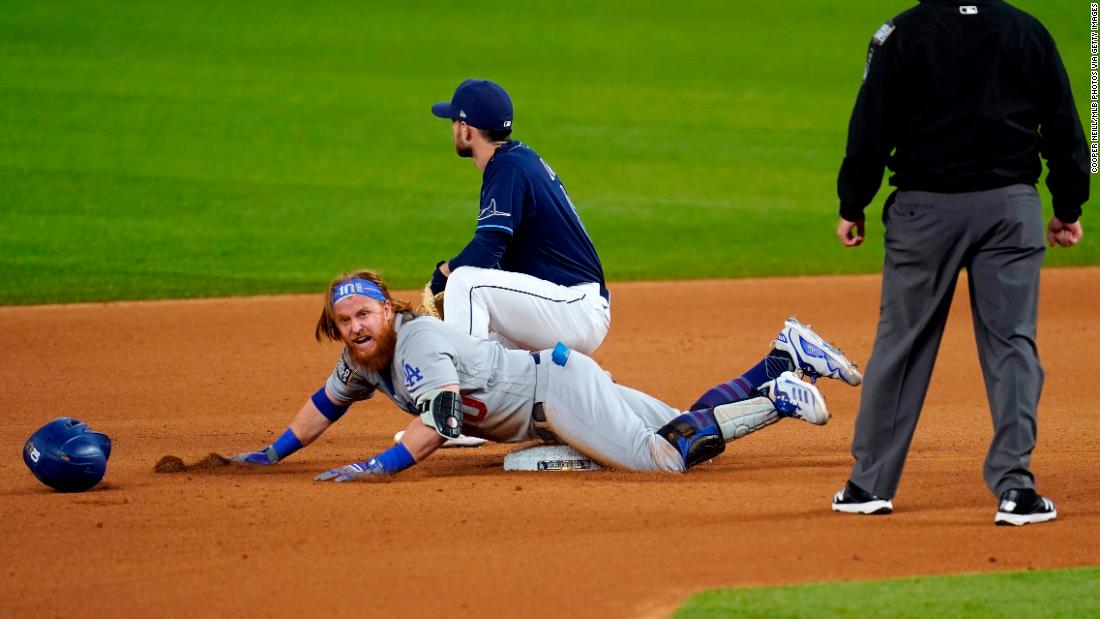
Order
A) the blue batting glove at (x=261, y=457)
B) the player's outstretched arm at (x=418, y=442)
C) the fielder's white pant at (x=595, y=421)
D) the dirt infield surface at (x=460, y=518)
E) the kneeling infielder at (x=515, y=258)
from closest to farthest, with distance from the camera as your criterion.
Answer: the dirt infield surface at (x=460, y=518), the player's outstretched arm at (x=418, y=442), the fielder's white pant at (x=595, y=421), the blue batting glove at (x=261, y=457), the kneeling infielder at (x=515, y=258)

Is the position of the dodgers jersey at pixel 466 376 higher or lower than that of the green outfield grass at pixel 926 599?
higher

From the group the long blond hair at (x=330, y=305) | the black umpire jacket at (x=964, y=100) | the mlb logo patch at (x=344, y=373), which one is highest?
the black umpire jacket at (x=964, y=100)

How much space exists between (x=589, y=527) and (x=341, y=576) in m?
0.99

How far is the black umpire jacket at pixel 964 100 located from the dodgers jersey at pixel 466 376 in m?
1.80

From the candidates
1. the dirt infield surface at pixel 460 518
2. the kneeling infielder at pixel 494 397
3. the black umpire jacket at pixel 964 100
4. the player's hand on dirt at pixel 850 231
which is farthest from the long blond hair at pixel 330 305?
the black umpire jacket at pixel 964 100

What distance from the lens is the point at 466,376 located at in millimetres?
6258

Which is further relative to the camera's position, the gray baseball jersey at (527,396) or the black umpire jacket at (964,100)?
the gray baseball jersey at (527,396)

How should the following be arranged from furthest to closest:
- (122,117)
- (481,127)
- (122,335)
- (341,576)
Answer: (122,117) → (122,335) → (481,127) → (341,576)

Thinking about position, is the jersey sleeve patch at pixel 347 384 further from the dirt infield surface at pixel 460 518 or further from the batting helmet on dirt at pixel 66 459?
the batting helmet on dirt at pixel 66 459

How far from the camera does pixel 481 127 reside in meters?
7.12

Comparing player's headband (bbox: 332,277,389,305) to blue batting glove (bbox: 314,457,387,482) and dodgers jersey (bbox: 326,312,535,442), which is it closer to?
dodgers jersey (bbox: 326,312,535,442)

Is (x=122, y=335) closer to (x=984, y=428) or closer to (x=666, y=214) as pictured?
(x=984, y=428)

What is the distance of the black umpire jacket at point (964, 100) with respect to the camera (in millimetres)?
5137

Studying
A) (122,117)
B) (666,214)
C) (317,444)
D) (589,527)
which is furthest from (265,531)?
(122,117)
